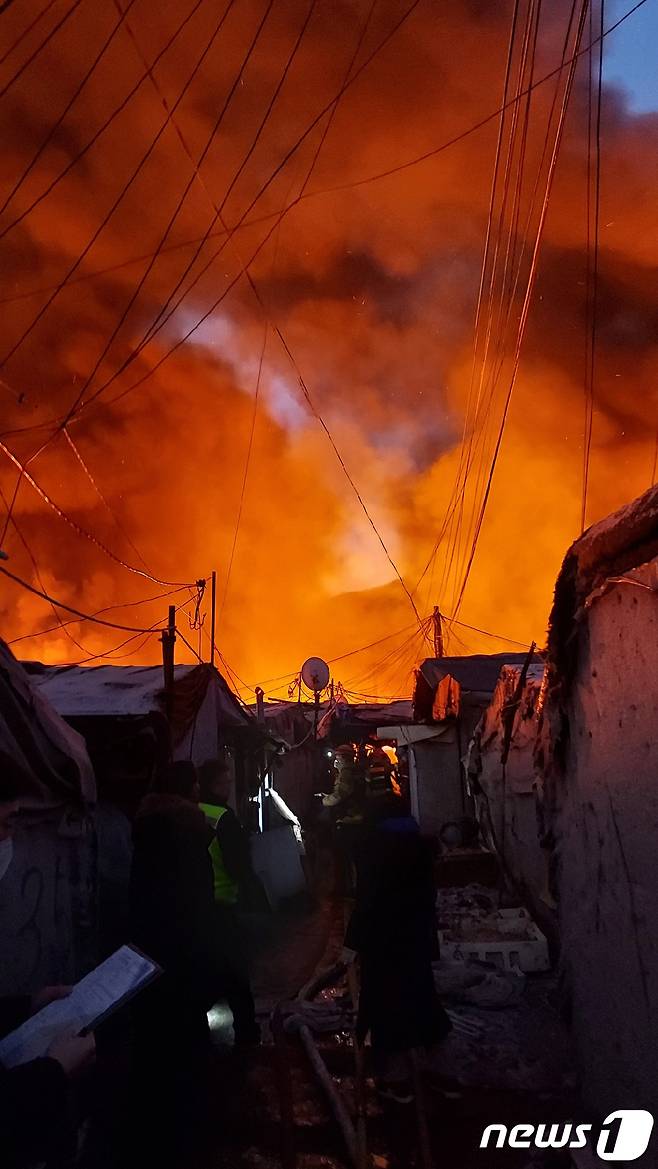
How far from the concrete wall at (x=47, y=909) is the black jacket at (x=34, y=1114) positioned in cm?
231

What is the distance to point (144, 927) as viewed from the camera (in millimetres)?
4230

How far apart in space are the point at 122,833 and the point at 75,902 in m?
1.44

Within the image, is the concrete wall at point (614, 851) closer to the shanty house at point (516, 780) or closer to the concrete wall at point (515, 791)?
the shanty house at point (516, 780)

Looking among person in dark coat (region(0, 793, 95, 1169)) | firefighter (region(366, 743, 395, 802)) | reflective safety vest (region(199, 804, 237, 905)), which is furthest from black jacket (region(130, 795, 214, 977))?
firefighter (region(366, 743, 395, 802))

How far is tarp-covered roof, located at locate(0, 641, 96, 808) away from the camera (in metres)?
4.25

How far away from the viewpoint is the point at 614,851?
11.8ft

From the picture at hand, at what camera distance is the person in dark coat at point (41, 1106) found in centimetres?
196

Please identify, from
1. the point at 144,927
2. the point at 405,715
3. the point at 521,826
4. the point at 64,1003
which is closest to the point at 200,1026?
the point at 144,927

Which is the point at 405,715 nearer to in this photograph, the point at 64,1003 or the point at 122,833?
the point at 122,833

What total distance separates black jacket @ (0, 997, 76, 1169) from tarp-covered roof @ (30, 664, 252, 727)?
5.11 metres

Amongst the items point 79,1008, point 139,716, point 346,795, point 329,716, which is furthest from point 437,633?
point 79,1008

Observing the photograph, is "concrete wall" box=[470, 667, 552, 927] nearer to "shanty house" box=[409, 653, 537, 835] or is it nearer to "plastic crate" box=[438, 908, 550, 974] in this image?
"plastic crate" box=[438, 908, 550, 974]

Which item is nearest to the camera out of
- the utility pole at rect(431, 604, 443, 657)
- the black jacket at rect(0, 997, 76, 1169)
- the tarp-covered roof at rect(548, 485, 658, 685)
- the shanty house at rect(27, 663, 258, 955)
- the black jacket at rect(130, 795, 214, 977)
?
the black jacket at rect(0, 997, 76, 1169)

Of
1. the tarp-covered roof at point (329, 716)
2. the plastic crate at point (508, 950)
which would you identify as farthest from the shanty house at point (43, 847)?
the tarp-covered roof at point (329, 716)
